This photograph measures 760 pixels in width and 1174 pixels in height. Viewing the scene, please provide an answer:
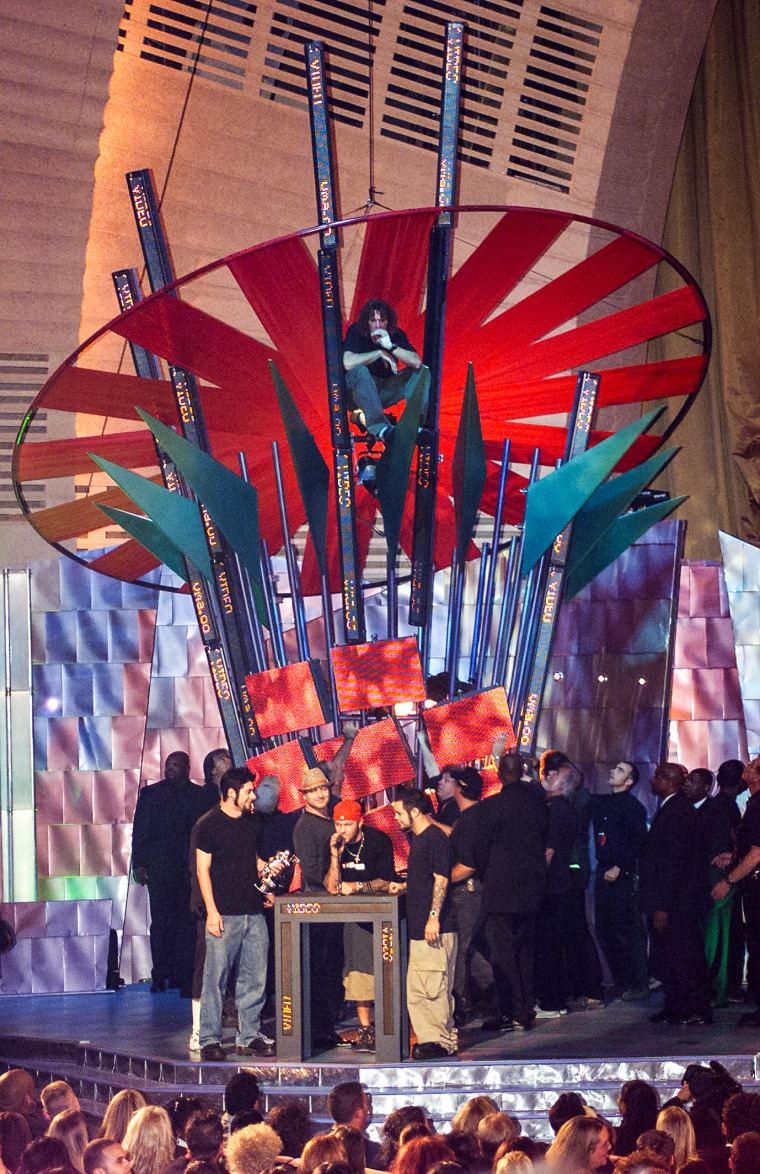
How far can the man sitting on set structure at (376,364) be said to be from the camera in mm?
9977

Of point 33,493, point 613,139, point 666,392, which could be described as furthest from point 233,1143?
point 613,139

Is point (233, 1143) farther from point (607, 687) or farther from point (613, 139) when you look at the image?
point (613, 139)

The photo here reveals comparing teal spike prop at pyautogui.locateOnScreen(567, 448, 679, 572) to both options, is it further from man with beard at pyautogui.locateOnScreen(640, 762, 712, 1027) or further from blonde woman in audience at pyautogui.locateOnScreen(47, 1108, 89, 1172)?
blonde woman in audience at pyautogui.locateOnScreen(47, 1108, 89, 1172)

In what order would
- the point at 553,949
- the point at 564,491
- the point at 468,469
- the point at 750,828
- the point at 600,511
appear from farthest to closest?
the point at 600,511, the point at 564,491, the point at 468,469, the point at 553,949, the point at 750,828

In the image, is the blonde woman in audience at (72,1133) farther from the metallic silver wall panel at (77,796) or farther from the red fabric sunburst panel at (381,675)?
the metallic silver wall panel at (77,796)

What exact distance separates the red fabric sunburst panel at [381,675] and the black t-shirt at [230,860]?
53.1 inches

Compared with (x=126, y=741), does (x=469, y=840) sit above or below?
below

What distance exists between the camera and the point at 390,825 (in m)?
9.46

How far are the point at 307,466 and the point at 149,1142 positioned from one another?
5.49m

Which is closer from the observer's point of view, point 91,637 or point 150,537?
point 150,537

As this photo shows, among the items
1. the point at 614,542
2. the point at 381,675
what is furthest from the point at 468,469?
the point at 614,542

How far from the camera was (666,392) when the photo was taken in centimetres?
1104

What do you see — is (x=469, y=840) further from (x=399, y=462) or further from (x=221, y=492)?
(x=221, y=492)

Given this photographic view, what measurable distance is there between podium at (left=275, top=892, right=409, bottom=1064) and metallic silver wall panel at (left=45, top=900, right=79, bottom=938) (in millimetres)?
3731
